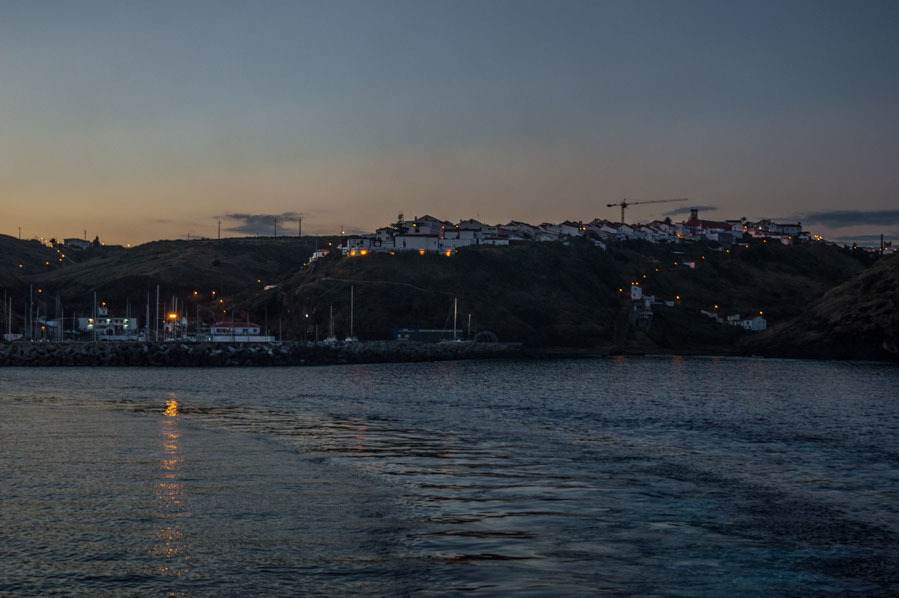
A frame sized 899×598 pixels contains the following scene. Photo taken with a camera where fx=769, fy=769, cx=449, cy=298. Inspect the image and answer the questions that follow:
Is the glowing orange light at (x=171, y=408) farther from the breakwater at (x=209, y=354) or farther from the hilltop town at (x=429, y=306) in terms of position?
the hilltop town at (x=429, y=306)

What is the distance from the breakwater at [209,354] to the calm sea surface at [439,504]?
2421 inches

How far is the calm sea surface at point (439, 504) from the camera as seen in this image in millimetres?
12117

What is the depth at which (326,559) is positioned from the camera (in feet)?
41.8

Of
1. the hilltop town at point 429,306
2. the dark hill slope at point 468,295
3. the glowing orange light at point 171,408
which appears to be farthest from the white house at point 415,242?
the glowing orange light at point 171,408

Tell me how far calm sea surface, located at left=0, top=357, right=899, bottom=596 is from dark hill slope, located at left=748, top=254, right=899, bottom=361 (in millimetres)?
105487

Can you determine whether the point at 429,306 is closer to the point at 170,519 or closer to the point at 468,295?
the point at 468,295

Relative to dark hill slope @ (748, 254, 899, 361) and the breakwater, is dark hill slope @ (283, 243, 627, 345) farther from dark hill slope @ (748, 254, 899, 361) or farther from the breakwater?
dark hill slope @ (748, 254, 899, 361)

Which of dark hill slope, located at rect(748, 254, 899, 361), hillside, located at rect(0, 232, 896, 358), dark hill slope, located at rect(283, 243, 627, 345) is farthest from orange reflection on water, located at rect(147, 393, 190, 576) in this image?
dark hill slope, located at rect(748, 254, 899, 361)

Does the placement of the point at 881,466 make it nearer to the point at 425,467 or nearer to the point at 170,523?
the point at 425,467

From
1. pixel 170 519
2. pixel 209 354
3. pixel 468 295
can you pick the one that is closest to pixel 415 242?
pixel 468 295

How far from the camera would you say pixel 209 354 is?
347 feet

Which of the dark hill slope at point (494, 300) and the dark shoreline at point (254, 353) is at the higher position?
the dark hill slope at point (494, 300)

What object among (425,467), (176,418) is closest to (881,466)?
(425,467)

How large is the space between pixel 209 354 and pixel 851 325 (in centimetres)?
11225
